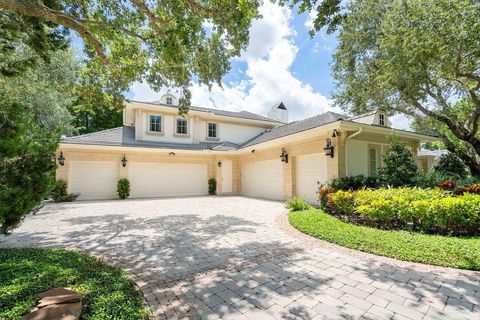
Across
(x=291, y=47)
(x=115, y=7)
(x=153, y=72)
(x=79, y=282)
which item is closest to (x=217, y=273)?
(x=79, y=282)

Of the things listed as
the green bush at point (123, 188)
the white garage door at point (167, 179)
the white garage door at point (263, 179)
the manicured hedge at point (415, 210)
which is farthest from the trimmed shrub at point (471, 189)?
the green bush at point (123, 188)

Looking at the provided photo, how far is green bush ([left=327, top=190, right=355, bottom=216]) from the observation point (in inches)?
274

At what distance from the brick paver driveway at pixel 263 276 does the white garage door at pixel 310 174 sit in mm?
4765

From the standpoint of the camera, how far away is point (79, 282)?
3.03 m

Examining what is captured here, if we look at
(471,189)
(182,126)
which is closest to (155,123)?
(182,126)

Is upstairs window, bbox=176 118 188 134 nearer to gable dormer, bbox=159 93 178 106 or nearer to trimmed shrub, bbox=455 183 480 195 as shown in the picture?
gable dormer, bbox=159 93 178 106

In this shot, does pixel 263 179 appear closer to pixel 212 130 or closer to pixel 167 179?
pixel 212 130

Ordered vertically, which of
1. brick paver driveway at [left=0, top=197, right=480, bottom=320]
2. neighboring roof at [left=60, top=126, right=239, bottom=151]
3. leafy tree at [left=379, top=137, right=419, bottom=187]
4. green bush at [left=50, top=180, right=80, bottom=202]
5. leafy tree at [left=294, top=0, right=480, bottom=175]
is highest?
leafy tree at [left=294, top=0, right=480, bottom=175]

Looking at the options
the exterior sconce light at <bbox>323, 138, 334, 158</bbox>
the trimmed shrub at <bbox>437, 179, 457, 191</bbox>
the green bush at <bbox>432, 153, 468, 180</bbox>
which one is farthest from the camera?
the green bush at <bbox>432, 153, 468, 180</bbox>

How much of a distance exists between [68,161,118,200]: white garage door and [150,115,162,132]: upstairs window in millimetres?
3330

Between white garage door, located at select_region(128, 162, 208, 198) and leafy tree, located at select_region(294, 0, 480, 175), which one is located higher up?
leafy tree, located at select_region(294, 0, 480, 175)

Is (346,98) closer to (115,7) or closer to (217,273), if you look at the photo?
(115,7)

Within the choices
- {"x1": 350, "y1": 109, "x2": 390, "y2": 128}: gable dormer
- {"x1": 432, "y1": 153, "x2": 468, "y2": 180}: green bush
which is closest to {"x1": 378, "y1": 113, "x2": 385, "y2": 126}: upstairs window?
{"x1": 350, "y1": 109, "x2": 390, "y2": 128}: gable dormer

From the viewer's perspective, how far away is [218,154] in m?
16.5
